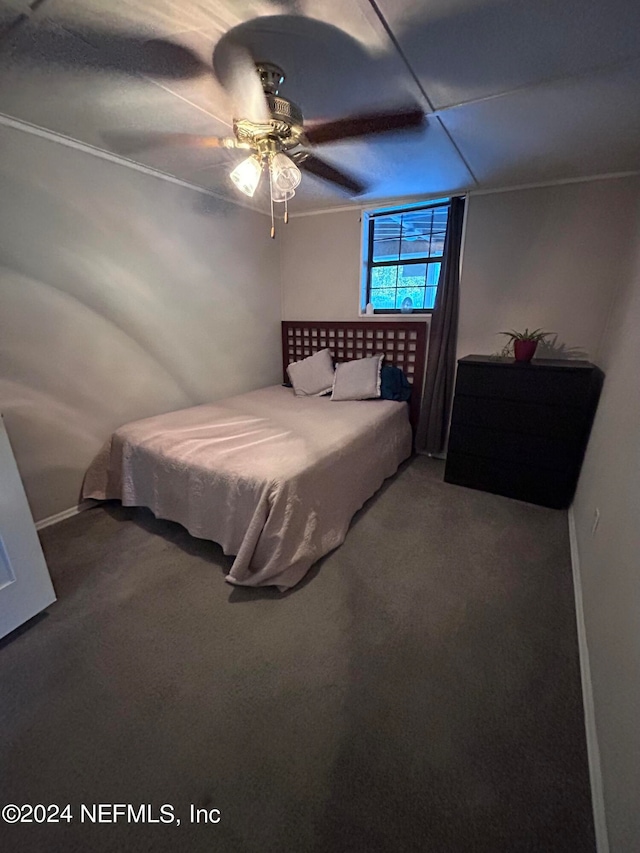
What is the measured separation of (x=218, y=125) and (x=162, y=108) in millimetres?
264

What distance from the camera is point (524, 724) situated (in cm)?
113

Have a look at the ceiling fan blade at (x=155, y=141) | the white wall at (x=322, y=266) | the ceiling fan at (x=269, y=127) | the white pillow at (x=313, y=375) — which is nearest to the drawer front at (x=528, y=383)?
the white pillow at (x=313, y=375)

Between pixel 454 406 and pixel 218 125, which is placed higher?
pixel 218 125

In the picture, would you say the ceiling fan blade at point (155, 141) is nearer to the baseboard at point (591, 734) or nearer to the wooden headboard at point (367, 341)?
the wooden headboard at point (367, 341)

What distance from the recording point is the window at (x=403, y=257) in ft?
9.87

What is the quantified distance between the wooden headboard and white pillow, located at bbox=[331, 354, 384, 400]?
0.64 ft

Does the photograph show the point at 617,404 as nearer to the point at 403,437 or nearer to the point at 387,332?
the point at 403,437

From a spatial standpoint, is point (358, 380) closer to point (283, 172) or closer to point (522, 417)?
point (522, 417)

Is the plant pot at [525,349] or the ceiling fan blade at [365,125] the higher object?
the ceiling fan blade at [365,125]

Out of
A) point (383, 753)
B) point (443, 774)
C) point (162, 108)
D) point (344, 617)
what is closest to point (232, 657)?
point (344, 617)

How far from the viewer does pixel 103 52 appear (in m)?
1.22

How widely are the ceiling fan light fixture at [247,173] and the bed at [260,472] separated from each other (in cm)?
134

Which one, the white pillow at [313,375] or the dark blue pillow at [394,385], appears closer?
the dark blue pillow at [394,385]

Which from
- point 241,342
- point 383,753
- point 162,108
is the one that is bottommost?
point 383,753
